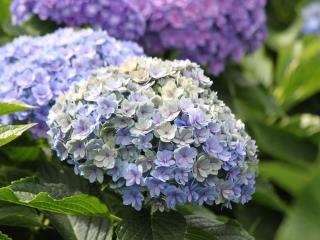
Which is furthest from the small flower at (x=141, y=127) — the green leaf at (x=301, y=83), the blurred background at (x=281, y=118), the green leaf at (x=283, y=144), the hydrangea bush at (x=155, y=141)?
the green leaf at (x=301, y=83)

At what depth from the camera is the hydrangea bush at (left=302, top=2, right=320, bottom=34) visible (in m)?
3.77

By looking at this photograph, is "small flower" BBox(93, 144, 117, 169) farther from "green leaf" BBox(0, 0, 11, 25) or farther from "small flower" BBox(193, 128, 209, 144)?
"green leaf" BBox(0, 0, 11, 25)

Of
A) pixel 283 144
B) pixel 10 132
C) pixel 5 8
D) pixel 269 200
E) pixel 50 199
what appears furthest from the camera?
pixel 283 144

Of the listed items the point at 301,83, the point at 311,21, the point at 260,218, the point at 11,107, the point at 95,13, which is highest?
the point at 311,21

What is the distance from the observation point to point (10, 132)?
1.66m

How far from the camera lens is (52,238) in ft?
6.45

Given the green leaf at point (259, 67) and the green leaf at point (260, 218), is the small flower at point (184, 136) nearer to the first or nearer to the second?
the green leaf at point (260, 218)

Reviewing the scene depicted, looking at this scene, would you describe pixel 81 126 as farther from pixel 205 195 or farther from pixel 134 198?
pixel 205 195

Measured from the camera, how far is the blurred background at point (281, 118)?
2.84 meters

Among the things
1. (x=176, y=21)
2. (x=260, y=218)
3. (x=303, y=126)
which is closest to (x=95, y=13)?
(x=176, y=21)

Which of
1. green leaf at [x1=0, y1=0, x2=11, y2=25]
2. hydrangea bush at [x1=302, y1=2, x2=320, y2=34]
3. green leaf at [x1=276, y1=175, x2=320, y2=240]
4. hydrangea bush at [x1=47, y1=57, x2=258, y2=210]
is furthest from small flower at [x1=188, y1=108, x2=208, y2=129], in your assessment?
hydrangea bush at [x1=302, y1=2, x2=320, y2=34]

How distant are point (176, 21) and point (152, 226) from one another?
38.3 inches

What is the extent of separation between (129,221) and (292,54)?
1933mm

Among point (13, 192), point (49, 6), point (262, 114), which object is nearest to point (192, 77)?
point (13, 192)
